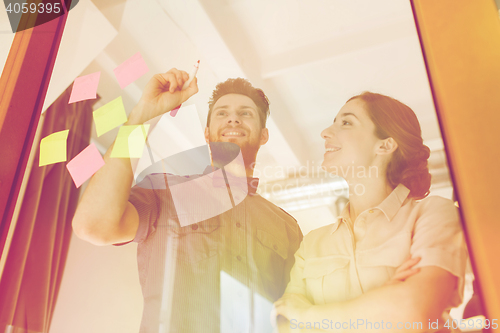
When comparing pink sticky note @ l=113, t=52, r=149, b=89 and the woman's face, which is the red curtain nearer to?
pink sticky note @ l=113, t=52, r=149, b=89

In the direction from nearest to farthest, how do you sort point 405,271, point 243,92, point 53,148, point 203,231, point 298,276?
point 405,271
point 298,276
point 203,231
point 243,92
point 53,148

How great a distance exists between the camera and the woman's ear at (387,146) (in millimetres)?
785

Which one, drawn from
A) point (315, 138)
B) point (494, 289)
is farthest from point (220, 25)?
point (494, 289)

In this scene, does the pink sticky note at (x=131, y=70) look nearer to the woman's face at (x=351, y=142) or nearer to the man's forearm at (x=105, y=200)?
the man's forearm at (x=105, y=200)

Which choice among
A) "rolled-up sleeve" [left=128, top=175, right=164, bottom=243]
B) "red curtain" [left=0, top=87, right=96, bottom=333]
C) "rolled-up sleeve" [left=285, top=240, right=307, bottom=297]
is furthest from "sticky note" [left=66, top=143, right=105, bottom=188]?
"rolled-up sleeve" [left=285, top=240, right=307, bottom=297]

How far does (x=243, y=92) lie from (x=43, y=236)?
29.2 inches

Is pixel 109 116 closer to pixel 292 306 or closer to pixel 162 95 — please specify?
pixel 162 95

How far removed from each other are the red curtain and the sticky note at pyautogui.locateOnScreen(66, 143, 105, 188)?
0.02m

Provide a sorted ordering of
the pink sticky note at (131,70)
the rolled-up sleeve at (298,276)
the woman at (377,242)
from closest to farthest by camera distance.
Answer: the woman at (377,242) → the rolled-up sleeve at (298,276) → the pink sticky note at (131,70)

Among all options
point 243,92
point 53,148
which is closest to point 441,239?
point 243,92

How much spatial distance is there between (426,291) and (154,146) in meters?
0.80

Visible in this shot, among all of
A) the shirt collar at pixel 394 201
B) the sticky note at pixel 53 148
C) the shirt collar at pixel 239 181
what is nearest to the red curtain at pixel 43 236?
the sticky note at pixel 53 148

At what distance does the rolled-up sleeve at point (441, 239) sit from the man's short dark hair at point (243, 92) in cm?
47

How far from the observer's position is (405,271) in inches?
25.8
